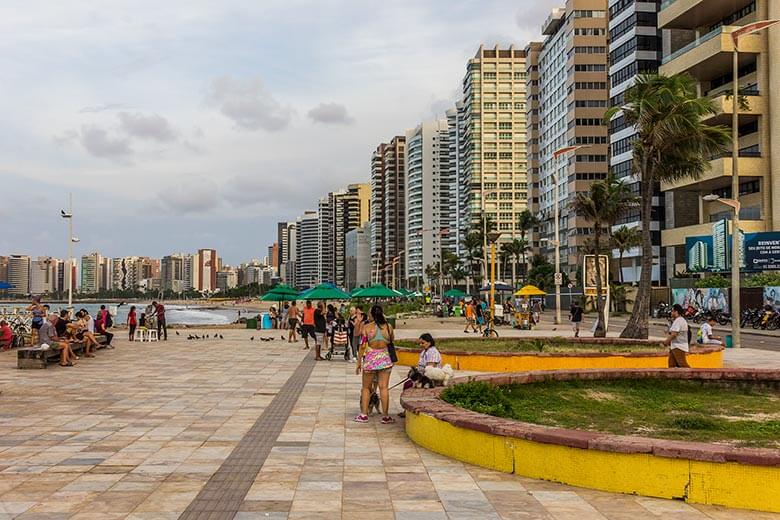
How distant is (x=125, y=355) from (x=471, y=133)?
137684mm

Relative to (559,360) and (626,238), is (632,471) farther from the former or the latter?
(626,238)

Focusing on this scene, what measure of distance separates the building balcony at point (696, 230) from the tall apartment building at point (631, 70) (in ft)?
48.2

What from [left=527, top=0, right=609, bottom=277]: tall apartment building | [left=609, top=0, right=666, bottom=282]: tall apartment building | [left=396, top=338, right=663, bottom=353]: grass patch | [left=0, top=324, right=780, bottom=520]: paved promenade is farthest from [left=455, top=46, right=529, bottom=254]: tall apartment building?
[left=0, top=324, right=780, bottom=520]: paved promenade

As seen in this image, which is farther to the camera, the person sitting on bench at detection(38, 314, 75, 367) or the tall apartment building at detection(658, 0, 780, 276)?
the tall apartment building at detection(658, 0, 780, 276)

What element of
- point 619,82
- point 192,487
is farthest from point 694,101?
point 619,82

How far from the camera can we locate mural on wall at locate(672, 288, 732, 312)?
43094mm

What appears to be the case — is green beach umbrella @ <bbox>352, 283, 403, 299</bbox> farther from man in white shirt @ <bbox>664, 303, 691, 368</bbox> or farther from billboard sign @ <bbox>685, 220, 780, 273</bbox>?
billboard sign @ <bbox>685, 220, 780, 273</bbox>

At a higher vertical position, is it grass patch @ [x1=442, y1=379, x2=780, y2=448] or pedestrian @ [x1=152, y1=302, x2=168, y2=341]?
pedestrian @ [x1=152, y1=302, x2=168, y2=341]

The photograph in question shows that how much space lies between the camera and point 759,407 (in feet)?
35.7

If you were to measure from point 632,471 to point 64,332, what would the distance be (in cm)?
1804

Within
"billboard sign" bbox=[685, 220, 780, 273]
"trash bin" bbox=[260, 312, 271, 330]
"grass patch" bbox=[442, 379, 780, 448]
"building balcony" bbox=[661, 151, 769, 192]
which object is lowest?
"trash bin" bbox=[260, 312, 271, 330]

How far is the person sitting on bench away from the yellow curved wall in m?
13.9

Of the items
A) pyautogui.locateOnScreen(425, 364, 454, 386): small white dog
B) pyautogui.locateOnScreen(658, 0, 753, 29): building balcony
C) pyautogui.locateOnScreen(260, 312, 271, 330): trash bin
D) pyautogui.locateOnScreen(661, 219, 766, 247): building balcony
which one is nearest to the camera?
pyautogui.locateOnScreen(425, 364, 454, 386): small white dog

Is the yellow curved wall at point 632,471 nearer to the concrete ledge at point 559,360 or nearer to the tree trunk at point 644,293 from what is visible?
the concrete ledge at point 559,360
